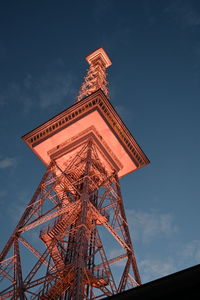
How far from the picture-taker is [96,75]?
45812 mm

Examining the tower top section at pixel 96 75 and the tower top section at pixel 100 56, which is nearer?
the tower top section at pixel 96 75

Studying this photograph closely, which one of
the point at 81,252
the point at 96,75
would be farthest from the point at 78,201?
the point at 96,75

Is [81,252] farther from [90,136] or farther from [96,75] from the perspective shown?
[96,75]

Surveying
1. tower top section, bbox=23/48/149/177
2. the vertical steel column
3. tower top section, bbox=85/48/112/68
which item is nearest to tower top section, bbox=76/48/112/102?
tower top section, bbox=85/48/112/68

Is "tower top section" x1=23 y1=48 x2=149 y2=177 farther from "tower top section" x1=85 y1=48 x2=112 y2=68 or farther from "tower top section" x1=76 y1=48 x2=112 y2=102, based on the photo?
"tower top section" x1=85 y1=48 x2=112 y2=68

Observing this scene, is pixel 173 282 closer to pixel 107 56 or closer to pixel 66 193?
pixel 66 193

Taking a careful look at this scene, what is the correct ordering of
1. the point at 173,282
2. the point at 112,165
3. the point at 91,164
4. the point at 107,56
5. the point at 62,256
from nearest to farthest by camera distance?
the point at 173,282
the point at 62,256
the point at 91,164
the point at 112,165
the point at 107,56

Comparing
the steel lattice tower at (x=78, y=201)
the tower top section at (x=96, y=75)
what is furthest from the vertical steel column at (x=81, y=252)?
the tower top section at (x=96, y=75)

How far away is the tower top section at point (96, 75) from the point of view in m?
42.4

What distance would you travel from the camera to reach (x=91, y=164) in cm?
3003

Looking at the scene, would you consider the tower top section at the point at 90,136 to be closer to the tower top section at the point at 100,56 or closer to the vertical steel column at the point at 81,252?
the vertical steel column at the point at 81,252

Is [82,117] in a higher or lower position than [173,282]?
higher

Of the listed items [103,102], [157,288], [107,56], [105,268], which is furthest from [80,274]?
[107,56]

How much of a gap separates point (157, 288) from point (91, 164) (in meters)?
20.9
